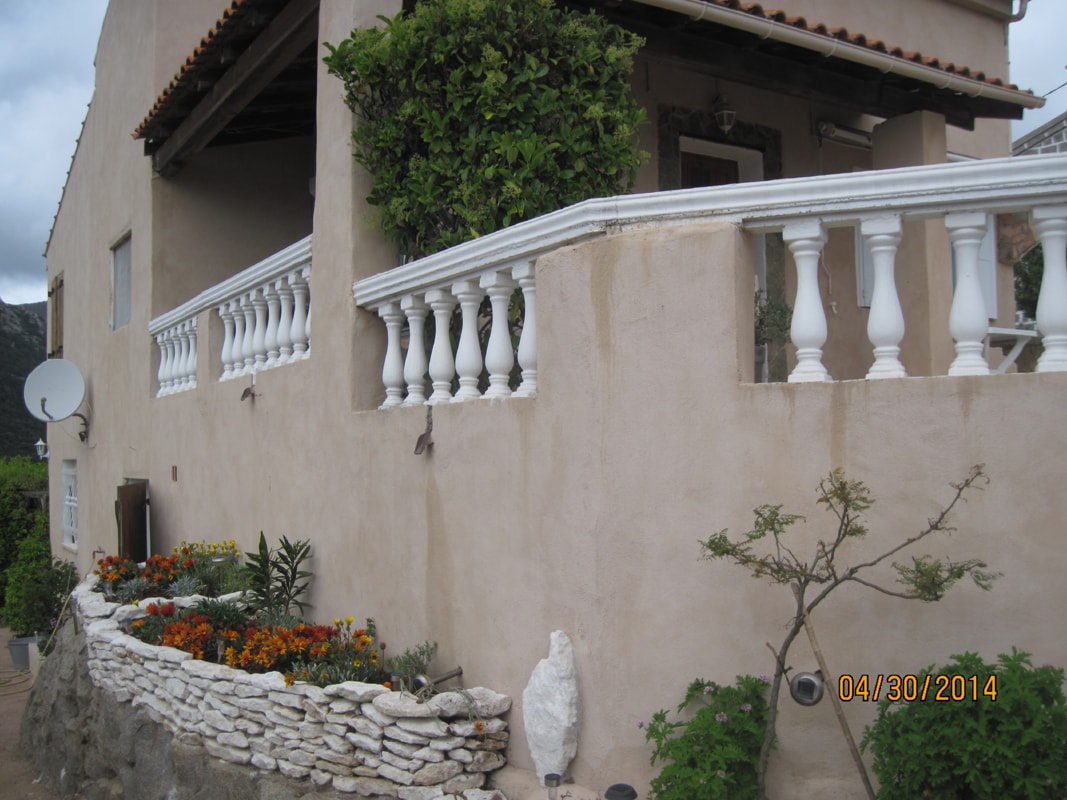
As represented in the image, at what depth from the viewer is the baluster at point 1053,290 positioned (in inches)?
132

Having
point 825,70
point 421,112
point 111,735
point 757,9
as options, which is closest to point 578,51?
point 421,112

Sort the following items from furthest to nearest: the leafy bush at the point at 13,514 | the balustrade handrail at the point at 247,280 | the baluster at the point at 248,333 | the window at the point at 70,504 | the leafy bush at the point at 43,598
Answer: the leafy bush at the point at 13,514
the window at the point at 70,504
the leafy bush at the point at 43,598
the baluster at the point at 248,333
the balustrade handrail at the point at 247,280

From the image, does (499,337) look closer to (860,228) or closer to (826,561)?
(860,228)

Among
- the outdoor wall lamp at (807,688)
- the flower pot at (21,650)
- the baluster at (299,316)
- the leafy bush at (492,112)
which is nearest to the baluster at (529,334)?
the leafy bush at (492,112)

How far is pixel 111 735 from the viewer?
6820mm

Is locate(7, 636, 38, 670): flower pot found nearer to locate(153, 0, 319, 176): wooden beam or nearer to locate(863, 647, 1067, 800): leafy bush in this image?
locate(153, 0, 319, 176): wooden beam

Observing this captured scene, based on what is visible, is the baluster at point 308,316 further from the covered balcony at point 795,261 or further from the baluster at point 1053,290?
the baluster at point 1053,290

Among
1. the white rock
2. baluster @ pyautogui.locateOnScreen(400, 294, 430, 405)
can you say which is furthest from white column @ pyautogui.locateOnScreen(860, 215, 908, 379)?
baluster @ pyautogui.locateOnScreen(400, 294, 430, 405)

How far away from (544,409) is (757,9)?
11.7ft

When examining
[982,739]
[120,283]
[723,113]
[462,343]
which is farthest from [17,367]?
[982,739]

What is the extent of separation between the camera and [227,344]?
775 cm

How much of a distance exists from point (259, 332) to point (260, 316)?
0.12m

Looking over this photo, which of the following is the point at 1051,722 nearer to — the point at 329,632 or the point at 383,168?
the point at 329,632

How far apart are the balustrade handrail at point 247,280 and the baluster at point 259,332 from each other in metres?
0.07
